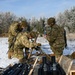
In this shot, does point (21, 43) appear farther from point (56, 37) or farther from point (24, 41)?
point (56, 37)

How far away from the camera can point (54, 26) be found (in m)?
13.1

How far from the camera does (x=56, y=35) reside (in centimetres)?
1312

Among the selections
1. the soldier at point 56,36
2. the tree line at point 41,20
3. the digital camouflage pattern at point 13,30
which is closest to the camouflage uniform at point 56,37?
the soldier at point 56,36

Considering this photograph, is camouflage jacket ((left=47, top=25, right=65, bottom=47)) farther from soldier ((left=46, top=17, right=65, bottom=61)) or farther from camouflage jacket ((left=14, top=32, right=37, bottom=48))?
camouflage jacket ((left=14, top=32, right=37, bottom=48))

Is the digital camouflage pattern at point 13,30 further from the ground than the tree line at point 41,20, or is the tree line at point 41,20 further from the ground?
the digital camouflage pattern at point 13,30

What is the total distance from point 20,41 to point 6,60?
2.96 metres

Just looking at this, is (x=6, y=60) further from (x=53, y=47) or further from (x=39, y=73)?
(x=39, y=73)

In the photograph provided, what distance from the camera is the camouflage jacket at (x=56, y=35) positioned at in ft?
42.8

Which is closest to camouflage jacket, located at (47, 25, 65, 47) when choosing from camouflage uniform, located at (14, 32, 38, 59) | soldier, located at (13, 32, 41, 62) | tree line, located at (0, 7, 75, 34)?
soldier, located at (13, 32, 41, 62)

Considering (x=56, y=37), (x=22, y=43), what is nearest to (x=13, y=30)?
(x=22, y=43)

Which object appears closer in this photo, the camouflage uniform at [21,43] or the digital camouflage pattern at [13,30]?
the camouflage uniform at [21,43]

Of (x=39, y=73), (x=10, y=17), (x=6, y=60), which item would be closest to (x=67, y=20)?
(x=10, y=17)

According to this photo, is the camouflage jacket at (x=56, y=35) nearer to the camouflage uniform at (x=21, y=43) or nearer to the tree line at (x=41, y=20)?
the camouflage uniform at (x=21, y=43)

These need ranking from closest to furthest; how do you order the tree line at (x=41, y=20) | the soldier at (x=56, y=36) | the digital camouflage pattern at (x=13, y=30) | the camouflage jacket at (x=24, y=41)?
the camouflage jacket at (x=24, y=41), the soldier at (x=56, y=36), the digital camouflage pattern at (x=13, y=30), the tree line at (x=41, y=20)
